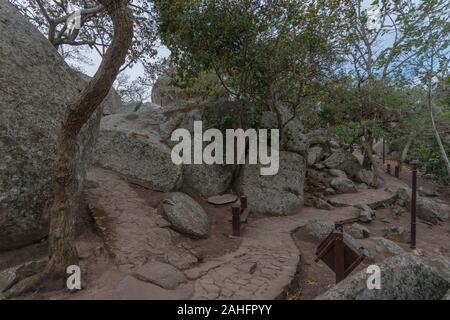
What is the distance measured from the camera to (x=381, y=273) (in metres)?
3.33

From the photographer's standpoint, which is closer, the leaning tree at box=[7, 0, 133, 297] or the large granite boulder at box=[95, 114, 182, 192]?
the leaning tree at box=[7, 0, 133, 297]

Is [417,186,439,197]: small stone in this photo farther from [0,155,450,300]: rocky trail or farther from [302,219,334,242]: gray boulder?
[302,219,334,242]: gray boulder

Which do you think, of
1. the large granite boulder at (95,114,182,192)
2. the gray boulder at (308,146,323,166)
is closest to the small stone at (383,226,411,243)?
the large granite boulder at (95,114,182,192)

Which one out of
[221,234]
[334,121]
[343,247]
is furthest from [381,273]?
[334,121]

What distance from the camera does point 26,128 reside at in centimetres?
468

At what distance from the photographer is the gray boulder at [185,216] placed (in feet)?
20.3

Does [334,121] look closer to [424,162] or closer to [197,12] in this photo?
[424,162]

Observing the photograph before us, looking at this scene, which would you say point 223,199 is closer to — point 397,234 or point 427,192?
point 397,234

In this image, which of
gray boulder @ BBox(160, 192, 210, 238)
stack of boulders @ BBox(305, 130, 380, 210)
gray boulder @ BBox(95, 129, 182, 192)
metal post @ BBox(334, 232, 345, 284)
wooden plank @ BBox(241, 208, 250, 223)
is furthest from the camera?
stack of boulders @ BBox(305, 130, 380, 210)

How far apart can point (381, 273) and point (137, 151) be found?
21.5 ft

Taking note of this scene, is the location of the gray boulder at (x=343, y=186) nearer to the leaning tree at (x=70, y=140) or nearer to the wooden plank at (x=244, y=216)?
the wooden plank at (x=244, y=216)

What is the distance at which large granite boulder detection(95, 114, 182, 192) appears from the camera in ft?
25.5

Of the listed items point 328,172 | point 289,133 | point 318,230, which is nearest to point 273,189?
point 318,230

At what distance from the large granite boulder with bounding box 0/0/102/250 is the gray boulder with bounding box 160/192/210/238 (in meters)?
1.93
